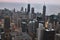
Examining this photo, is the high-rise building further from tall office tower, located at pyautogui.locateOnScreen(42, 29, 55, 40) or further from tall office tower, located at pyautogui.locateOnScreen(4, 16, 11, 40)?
tall office tower, located at pyautogui.locateOnScreen(42, 29, 55, 40)

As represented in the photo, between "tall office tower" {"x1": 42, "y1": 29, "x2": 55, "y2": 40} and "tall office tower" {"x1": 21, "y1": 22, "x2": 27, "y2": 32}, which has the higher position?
"tall office tower" {"x1": 21, "y1": 22, "x2": 27, "y2": 32}

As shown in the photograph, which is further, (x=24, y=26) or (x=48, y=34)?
(x=24, y=26)

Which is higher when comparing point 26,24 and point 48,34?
point 26,24

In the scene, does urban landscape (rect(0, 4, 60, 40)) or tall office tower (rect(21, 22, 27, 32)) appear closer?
urban landscape (rect(0, 4, 60, 40))

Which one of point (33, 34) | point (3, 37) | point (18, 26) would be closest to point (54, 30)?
point (33, 34)

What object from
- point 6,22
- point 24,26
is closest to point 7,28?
point 6,22

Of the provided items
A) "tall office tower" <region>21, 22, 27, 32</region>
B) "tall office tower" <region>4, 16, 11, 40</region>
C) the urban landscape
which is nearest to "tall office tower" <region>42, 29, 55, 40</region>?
the urban landscape

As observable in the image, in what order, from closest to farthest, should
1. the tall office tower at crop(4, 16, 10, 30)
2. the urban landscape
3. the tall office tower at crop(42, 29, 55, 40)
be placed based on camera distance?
the tall office tower at crop(42, 29, 55, 40), the urban landscape, the tall office tower at crop(4, 16, 10, 30)

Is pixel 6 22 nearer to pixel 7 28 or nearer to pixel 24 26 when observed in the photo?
pixel 7 28
